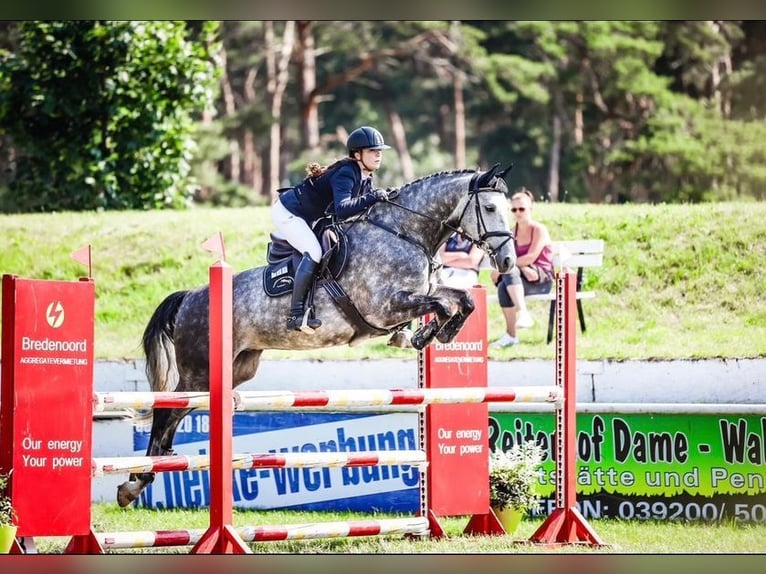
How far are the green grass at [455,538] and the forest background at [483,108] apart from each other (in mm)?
6593

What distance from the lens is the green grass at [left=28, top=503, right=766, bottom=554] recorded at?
5281mm

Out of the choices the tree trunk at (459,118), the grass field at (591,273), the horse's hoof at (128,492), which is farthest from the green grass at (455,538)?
the tree trunk at (459,118)

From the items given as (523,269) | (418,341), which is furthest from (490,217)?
(523,269)

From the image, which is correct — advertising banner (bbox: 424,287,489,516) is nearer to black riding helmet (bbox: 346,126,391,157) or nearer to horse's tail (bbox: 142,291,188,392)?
black riding helmet (bbox: 346,126,391,157)

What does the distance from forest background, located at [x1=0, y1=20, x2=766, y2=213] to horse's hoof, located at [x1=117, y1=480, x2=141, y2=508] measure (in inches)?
298

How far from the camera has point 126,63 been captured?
12.2m

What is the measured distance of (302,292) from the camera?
5.58 metres

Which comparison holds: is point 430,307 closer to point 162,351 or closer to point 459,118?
point 162,351

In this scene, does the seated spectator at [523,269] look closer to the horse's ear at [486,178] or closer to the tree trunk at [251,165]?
the horse's ear at [486,178]

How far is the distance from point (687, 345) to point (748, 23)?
14026 millimetres

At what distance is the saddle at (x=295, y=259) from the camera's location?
5625mm

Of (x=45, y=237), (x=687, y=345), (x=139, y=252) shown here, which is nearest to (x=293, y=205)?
(x=687, y=345)

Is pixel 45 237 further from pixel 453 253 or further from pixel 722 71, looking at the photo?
pixel 722 71

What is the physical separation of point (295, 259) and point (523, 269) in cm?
275
